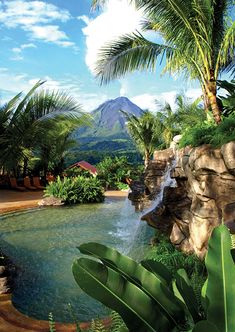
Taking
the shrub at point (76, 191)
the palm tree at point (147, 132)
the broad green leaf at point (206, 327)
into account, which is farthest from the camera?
the palm tree at point (147, 132)

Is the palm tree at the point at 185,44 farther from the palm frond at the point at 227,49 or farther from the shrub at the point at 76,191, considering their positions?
the shrub at the point at 76,191

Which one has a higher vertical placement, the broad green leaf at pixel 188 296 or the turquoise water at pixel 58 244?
the broad green leaf at pixel 188 296

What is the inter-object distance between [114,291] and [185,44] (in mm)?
7419

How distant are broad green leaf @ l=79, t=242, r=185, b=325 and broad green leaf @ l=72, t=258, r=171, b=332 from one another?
0.33 feet

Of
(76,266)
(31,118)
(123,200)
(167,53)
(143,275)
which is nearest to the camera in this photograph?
(76,266)

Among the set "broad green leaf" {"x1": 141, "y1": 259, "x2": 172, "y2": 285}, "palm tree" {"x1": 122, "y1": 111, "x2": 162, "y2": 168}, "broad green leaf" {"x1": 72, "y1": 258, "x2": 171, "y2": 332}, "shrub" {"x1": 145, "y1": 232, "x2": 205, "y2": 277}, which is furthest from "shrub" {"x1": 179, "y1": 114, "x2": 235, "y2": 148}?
"palm tree" {"x1": 122, "y1": 111, "x2": 162, "y2": 168}

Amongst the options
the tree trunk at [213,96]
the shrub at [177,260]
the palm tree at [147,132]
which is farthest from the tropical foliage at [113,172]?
the shrub at [177,260]

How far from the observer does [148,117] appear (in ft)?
68.0

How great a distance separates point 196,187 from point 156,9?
4372mm

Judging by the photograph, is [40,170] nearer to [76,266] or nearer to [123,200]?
[123,200]

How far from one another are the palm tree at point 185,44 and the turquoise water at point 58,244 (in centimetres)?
375

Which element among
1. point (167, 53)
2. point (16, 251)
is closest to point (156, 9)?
point (167, 53)

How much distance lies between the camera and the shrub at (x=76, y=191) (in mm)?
13367

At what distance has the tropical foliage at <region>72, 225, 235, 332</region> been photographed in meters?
1.32
